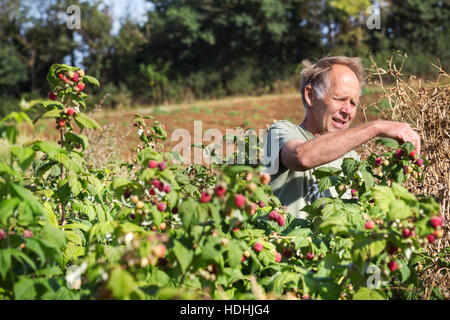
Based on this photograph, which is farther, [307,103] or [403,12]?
[403,12]

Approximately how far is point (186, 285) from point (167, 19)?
29.0 metres

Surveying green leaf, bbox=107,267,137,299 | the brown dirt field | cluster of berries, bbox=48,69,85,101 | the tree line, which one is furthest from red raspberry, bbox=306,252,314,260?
the tree line

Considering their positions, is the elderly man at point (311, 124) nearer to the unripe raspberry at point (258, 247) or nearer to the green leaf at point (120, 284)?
the unripe raspberry at point (258, 247)

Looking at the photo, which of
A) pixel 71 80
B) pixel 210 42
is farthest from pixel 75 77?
pixel 210 42

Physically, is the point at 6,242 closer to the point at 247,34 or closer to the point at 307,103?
the point at 307,103

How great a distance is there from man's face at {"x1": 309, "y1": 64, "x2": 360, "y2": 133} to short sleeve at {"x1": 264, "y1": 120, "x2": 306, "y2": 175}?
26 cm

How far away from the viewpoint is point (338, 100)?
2709 millimetres

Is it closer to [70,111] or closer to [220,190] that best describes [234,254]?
[220,190]

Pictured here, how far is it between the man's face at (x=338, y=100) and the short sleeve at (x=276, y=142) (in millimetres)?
258

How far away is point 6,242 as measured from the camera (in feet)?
4.74

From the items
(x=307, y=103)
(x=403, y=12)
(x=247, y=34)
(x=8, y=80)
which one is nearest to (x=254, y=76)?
(x=247, y=34)

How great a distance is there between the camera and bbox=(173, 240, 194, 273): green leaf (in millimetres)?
1402

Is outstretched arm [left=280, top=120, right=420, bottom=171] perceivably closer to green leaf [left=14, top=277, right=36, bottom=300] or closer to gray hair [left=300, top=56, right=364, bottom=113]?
gray hair [left=300, top=56, right=364, bottom=113]
